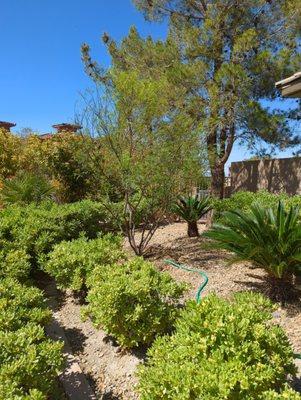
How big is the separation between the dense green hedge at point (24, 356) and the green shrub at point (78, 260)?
1.10 metres

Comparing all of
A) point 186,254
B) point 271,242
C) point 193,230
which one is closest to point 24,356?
point 271,242

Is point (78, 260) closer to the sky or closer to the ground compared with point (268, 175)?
closer to the ground

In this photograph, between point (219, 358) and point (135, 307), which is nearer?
point (219, 358)

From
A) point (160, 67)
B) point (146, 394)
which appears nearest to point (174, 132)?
point (146, 394)

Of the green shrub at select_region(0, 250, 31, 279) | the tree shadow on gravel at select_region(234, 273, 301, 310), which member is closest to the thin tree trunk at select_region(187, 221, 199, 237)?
the tree shadow on gravel at select_region(234, 273, 301, 310)

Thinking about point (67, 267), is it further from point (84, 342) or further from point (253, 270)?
point (253, 270)

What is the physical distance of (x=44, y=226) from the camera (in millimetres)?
5895

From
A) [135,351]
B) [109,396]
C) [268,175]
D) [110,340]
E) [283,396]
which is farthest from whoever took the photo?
[268,175]

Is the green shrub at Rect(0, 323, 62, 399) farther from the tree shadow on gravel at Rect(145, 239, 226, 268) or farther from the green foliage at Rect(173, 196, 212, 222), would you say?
the green foliage at Rect(173, 196, 212, 222)

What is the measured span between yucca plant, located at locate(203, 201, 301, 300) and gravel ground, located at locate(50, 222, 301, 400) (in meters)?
0.28

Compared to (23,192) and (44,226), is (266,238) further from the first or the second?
(23,192)

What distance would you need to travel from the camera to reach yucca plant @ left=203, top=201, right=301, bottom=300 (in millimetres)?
4109

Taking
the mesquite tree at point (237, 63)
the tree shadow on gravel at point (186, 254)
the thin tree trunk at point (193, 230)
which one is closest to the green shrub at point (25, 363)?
the tree shadow on gravel at point (186, 254)

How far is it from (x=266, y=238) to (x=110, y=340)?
1.97 m
